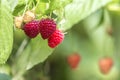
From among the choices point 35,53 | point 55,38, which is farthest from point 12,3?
point 35,53

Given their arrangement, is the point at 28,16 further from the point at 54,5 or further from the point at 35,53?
the point at 35,53

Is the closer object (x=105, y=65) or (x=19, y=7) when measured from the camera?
(x=19, y=7)

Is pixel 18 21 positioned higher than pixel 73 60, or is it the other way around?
pixel 18 21

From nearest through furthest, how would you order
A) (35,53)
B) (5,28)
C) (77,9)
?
1. (5,28)
2. (35,53)
3. (77,9)

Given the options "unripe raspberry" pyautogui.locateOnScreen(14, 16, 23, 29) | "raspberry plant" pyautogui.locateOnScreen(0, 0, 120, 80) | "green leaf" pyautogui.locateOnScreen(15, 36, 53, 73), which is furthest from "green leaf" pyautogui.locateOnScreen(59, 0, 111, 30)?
"unripe raspberry" pyautogui.locateOnScreen(14, 16, 23, 29)

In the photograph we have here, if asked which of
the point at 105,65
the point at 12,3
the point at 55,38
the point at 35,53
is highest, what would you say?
the point at 12,3

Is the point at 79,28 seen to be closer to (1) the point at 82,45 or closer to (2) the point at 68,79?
(1) the point at 82,45

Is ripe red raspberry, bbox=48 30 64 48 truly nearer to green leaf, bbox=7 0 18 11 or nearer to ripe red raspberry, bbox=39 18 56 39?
ripe red raspberry, bbox=39 18 56 39
